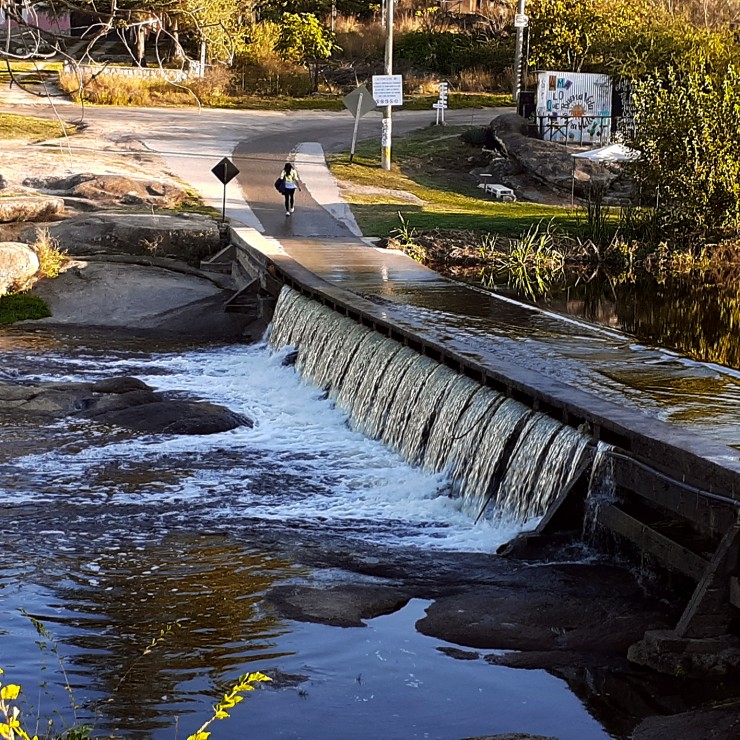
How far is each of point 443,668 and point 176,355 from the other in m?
14.1

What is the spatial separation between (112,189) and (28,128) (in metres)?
10.8

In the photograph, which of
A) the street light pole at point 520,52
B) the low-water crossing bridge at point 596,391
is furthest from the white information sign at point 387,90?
the low-water crossing bridge at point 596,391

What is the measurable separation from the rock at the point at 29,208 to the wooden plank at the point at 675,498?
19.3 m

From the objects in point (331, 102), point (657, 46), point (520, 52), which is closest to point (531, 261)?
point (657, 46)

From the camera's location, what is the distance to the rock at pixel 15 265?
24.5 metres

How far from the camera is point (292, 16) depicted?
62625 mm

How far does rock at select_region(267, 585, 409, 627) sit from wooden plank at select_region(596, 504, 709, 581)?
71.8 inches

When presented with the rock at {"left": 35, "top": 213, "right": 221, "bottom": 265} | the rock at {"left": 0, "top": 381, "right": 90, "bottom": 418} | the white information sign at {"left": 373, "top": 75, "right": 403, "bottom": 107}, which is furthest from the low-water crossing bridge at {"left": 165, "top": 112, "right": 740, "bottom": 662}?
the white information sign at {"left": 373, "top": 75, "right": 403, "bottom": 107}

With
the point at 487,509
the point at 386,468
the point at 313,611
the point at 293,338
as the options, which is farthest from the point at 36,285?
the point at 313,611

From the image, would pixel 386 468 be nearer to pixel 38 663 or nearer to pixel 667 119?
pixel 38 663

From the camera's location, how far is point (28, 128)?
133 feet

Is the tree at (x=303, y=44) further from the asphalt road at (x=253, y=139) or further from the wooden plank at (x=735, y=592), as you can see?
the wooden plank at (x=735, y=592)

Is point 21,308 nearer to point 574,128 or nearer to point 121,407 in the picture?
point 121,407

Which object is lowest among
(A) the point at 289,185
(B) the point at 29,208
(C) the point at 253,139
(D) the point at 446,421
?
(D) the point at 446,421
